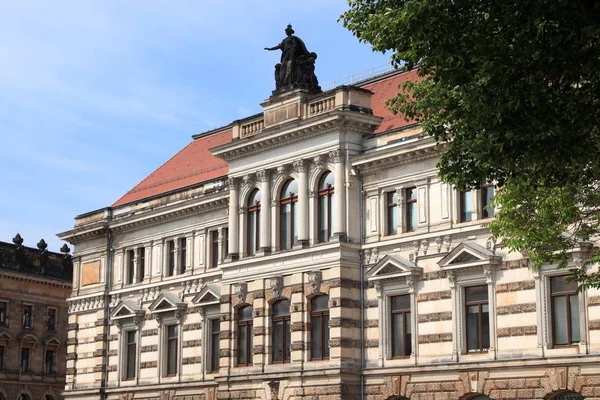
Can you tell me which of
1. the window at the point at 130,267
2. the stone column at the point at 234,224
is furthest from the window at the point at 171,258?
the stone column at the point at 234,224

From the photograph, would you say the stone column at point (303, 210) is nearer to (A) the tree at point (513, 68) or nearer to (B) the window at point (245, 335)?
(B) the window at point (245, 335)

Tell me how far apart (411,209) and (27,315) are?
43515mm

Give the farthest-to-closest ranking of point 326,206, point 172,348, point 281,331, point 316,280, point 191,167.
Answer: point 191,167
point 172,348
point 281,331
point 326,206
point 316,280

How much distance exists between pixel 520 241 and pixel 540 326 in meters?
10.4

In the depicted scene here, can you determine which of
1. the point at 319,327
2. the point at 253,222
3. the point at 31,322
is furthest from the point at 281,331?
the point at 31,322

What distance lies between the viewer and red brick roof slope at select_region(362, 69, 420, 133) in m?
46.5

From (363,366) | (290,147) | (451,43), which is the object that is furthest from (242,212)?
(451,43)

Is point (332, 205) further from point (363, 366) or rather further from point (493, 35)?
point (493, 35)

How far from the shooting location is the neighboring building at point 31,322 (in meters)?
79.1

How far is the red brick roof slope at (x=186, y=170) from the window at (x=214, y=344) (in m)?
7.15

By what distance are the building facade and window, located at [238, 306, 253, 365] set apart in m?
0.08

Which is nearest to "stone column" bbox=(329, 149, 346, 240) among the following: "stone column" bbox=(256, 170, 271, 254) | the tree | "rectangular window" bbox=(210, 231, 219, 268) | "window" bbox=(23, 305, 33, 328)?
"stone column" bbox=(256, 170, 271, 254)

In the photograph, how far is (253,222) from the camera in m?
49.2

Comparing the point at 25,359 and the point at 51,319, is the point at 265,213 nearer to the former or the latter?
the point at 25,359
